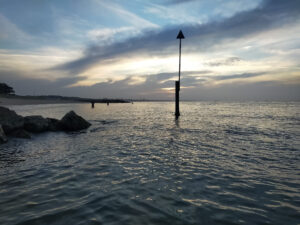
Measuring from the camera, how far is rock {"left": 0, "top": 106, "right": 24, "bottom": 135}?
1185cm

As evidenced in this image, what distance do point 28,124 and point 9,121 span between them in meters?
2.14

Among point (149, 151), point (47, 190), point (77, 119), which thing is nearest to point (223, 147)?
point (149, 151)

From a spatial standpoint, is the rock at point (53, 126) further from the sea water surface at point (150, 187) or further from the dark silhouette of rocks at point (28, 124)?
the sea water surface at point (150, 187)

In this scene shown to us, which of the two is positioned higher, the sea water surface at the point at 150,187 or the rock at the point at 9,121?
the rock at the point at 9,121

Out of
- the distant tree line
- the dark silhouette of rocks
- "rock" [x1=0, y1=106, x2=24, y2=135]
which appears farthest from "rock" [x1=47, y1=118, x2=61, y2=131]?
the distant tree line

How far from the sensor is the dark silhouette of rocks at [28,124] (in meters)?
11.8

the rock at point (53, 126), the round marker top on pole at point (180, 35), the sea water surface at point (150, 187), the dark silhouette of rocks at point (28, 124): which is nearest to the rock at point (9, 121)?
the dark silhouette of rocks at point (28, 124)

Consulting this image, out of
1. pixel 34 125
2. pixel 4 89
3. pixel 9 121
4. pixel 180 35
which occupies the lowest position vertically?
pixel 34 125

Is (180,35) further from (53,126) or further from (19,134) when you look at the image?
(19,134)

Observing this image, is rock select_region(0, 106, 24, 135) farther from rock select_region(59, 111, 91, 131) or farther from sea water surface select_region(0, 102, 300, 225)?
sea water surface select_region(0, 102, 300, 225)

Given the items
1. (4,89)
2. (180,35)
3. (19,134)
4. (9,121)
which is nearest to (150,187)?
(19,134)

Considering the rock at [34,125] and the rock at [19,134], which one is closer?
the rock at [19,134]

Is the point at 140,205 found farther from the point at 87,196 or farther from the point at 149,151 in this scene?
the point at 149,151

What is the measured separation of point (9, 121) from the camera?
1206cm
